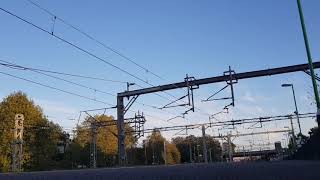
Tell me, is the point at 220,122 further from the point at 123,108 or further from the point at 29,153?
the point at 29,153

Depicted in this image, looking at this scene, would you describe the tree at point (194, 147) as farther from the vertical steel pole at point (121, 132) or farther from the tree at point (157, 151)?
the vertical steel pole at point (121, 132)

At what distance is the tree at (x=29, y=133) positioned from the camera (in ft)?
198

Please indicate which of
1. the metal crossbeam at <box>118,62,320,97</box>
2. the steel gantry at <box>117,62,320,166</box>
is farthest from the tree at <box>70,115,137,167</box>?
the metal crossbeam at <box>118,62,320,97</box>

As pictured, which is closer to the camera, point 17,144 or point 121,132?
point 121,132

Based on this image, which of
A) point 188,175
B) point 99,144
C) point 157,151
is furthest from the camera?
point 157,151

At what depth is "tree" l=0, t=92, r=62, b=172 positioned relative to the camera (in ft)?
198

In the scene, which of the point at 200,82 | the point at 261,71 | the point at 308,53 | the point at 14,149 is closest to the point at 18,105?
the point at 14,149

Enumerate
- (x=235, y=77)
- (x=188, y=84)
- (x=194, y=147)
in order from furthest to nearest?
1. (x=194, y=147)
2. (x=188, y=84)
3. (x=235, y=77)

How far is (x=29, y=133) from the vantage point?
63.7 m

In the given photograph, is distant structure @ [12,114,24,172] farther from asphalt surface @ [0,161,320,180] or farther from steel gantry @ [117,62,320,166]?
asphalt surface @ [0,161,320,180]

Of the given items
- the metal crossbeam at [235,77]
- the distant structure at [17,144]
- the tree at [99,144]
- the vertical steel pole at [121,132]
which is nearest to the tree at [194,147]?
the tree at [99,144]

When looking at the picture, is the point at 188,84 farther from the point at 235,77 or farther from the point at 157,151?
the point at 157,151

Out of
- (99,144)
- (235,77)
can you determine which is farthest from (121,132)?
(99,144)

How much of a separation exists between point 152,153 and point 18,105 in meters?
60.5
